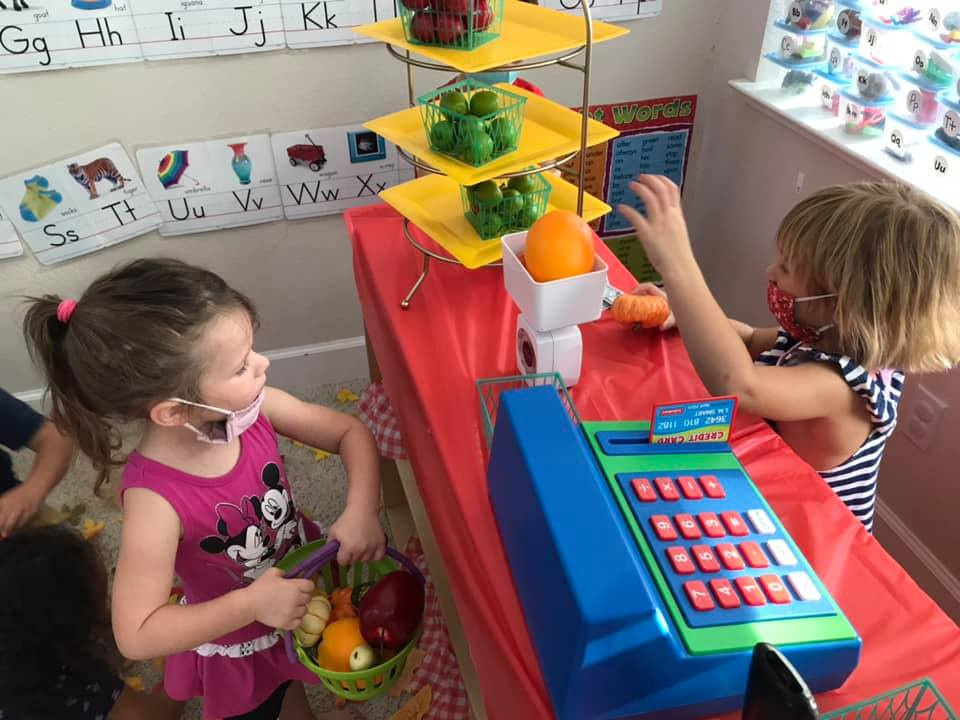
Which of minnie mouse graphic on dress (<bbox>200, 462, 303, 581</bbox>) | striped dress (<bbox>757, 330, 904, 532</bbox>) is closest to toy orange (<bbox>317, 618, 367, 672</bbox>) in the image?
minnie mouse graphic on dress (<bbox>200, 462, 303, 581</bbox>)

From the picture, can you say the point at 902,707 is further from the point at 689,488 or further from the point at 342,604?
the point at 342,604

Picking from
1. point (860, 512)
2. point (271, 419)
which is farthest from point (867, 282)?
point (271, 419)

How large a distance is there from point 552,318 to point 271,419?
0.44 meters

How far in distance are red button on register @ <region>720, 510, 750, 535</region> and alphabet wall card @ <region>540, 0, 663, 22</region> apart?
1325 mm

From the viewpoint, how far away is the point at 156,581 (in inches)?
33.6

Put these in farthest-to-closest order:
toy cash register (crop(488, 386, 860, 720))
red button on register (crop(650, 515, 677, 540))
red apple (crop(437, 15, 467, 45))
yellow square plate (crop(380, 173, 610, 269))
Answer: yellow square plate (crop(380, 173, 610, 269)) → red apple (crop(437, 15, 467, 45)) → red button on register (crop(650, 515, 677, 540)) → toy cash register (crop(488, 386, 860, 720))

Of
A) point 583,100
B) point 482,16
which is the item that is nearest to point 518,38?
point 482,16

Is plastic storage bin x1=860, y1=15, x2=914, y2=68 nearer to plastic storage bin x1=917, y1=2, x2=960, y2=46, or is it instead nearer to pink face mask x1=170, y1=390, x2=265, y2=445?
plastic storage bin x1=917, y1=2, x2=960, y2=46

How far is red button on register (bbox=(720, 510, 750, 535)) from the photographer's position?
66cm

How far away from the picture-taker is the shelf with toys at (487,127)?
95cm

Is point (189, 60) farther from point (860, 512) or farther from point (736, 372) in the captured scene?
point (860, 512)

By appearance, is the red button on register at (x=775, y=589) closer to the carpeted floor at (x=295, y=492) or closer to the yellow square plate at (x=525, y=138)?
the yellow square plate at (x=525, y=138)

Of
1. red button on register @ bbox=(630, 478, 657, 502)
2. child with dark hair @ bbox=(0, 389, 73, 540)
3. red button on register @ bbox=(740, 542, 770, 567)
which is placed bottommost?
child with dark hair @ bbox=(0, 389, 73, 540)

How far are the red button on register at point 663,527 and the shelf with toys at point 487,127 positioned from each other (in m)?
0.49
